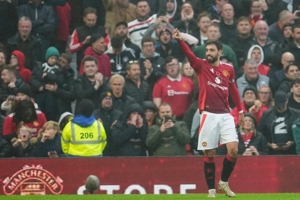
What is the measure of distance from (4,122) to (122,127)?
90.5 inches

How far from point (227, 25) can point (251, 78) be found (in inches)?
83.6

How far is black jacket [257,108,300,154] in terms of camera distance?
1784 cm

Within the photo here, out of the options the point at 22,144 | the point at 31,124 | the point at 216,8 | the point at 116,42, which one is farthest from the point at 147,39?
the point at 22,144

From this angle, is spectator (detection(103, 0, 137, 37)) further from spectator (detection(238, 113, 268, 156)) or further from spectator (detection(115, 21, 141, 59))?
spectator (detection(238, 113, 268, 156))

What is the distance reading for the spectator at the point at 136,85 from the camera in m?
19.3

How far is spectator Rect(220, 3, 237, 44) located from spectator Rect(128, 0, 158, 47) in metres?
1.56

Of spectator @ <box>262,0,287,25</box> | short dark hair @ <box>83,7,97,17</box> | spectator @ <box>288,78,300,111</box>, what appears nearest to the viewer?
spectator @ <box>288,78,300,111</box>

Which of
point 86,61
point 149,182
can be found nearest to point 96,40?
point 86,61

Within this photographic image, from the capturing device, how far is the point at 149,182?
16969mm

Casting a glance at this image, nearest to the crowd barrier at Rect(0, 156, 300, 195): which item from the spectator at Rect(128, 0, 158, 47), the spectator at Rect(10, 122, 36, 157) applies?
the spectator at Rect(10, 122, 36, 157)

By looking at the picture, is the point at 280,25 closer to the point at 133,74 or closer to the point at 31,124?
the point at 133,74

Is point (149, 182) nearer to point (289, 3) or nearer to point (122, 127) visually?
point (122, 127)

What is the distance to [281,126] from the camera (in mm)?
17938

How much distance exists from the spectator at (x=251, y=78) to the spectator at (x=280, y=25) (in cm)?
227
